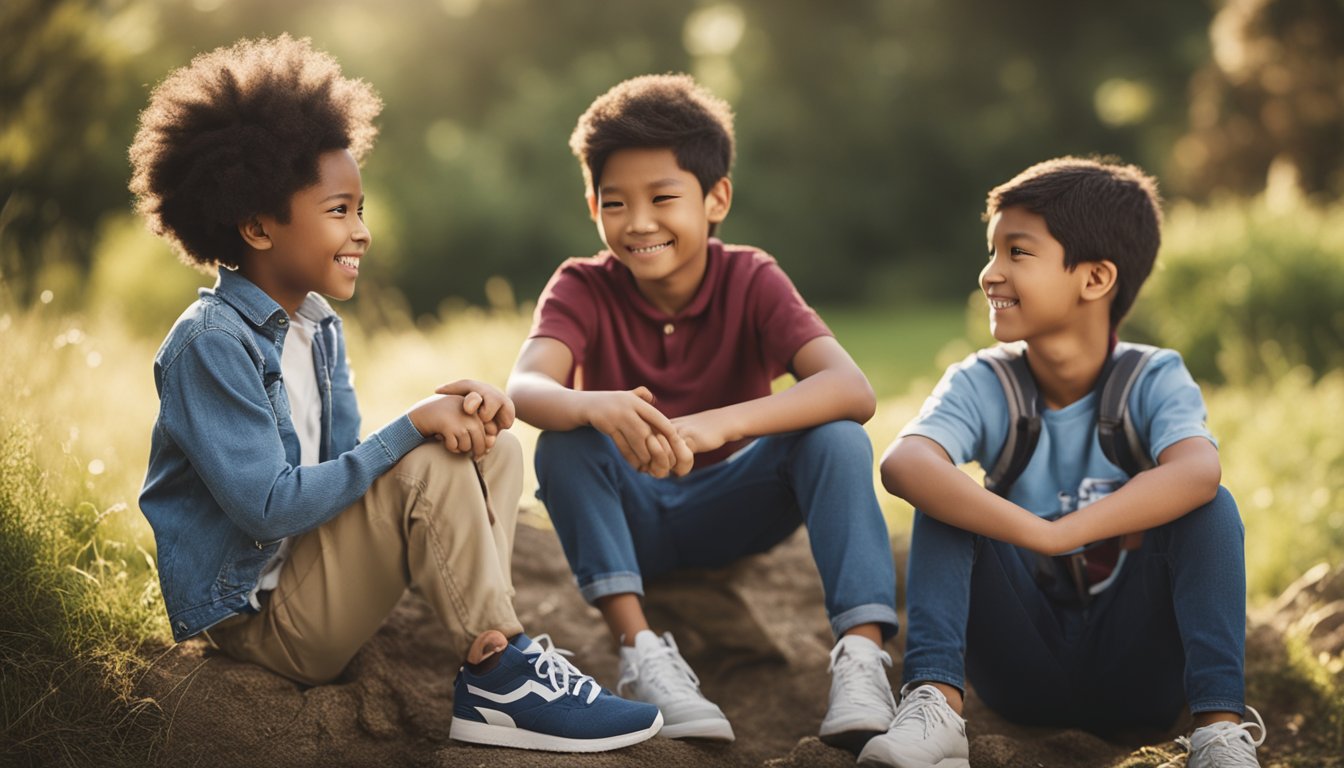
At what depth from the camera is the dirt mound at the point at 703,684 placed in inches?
99.7

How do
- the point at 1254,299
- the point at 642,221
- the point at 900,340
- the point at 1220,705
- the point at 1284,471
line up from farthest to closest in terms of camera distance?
the point at 900,340 < the point at 1254,299 < the point at 1284,471 < the point at 642,221 < the point at 1220,705

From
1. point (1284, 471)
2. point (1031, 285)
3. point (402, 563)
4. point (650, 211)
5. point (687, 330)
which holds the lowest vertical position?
point (402, 563)

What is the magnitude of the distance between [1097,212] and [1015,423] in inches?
21.2

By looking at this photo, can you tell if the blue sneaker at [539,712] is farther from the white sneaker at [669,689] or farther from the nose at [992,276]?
the nose at [992,276]

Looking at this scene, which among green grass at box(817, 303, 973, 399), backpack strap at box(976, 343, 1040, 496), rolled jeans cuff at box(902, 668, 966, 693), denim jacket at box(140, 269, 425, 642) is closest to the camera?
denim jacket at box(140, 269, 425, 642)

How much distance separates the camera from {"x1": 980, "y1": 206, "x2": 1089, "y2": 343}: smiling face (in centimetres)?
281

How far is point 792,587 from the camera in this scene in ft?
12.9

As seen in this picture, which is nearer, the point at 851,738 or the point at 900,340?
the point at 851,738

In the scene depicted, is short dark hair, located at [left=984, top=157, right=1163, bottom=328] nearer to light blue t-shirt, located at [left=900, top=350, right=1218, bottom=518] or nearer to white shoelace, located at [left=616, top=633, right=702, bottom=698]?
light blue t-shirt, located at [left=900, top=350, right=1218, bottom=518]

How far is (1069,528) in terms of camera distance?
254 cm

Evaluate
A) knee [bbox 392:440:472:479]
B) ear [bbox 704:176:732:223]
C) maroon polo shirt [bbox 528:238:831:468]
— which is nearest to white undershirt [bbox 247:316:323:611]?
knee [bbox 392:440:472:479]

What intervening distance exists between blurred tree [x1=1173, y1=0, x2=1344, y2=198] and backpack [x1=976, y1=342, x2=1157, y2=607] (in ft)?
29.7

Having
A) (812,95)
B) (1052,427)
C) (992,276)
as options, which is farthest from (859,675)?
(812,95)

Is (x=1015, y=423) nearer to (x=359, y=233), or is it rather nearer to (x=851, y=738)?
(x=851, y=738)
